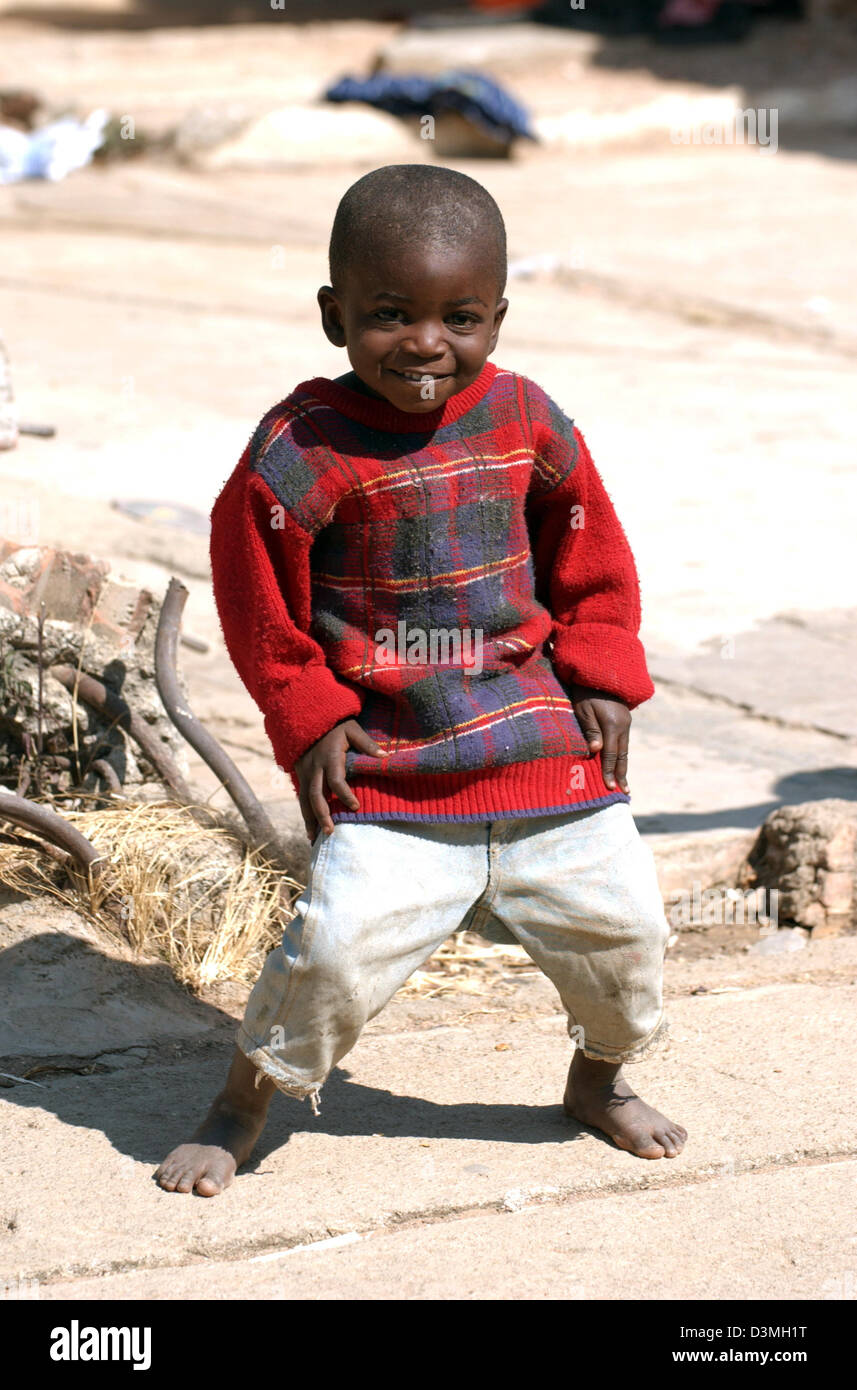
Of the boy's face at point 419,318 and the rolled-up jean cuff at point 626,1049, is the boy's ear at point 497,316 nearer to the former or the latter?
the boy's face at point 419,318

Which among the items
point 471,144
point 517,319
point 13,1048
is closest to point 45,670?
point 13,1048

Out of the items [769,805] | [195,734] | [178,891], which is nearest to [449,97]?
[769,805]

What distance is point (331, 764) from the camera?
240 centimetres

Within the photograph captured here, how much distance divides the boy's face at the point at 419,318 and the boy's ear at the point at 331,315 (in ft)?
0.07

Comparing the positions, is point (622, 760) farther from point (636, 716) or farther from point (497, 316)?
point (636, 716)

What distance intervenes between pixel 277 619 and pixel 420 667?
8.4 inches

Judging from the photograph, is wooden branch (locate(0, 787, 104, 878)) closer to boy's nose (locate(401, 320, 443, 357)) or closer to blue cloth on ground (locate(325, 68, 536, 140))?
boy's nose (locate(401, 320, 443, 357))

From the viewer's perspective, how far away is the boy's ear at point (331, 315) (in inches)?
93.5

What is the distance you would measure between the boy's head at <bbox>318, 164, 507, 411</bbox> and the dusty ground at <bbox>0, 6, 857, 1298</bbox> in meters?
1.18

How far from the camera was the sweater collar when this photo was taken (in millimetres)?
2418

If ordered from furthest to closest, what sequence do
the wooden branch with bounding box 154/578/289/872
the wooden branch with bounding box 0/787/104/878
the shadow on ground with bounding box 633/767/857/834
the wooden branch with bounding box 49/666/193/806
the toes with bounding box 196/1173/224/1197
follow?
the shadow on ground with bounding box 633/767/857/834 < the wooden branch with bounding box 49/666/193/806 < the wooden branch with bounding box 154/578/289/872 < the wooden branch with bounding box 0/787/104/878 < the toes with bounding box 196/1173/224/1197

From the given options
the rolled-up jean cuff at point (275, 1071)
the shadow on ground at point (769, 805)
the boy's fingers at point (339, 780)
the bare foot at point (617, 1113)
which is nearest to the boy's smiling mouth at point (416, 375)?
the boy's fingers at point (339, 780)

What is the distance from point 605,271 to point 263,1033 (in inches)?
333

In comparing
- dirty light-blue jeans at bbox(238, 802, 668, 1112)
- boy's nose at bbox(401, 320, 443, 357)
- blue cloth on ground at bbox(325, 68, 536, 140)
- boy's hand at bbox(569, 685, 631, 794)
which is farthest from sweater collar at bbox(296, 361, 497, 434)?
blue cloth on ground at bbox(325, 68, 536, 140)
